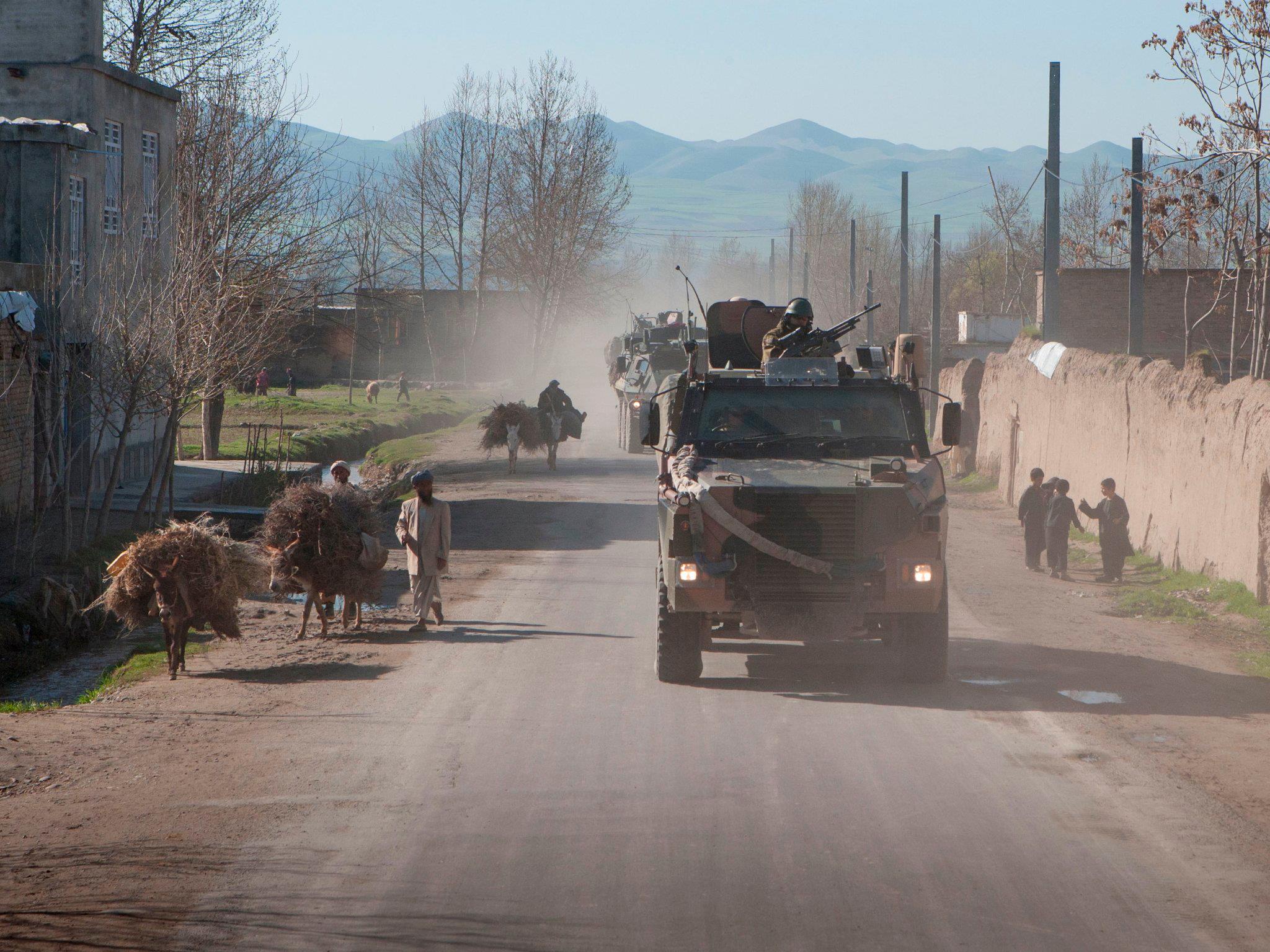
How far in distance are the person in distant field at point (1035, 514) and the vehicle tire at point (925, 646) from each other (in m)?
6.58

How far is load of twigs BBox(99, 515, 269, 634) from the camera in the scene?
10.6 meters

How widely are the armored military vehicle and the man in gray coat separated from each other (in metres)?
2.37

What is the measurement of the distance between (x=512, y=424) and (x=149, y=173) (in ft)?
26.8

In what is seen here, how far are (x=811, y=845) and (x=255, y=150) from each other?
25030mm

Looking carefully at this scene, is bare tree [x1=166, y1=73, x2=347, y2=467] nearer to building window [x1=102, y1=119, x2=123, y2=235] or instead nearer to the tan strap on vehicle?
building window [x1=102, y1=119, x2=123, y2=235]

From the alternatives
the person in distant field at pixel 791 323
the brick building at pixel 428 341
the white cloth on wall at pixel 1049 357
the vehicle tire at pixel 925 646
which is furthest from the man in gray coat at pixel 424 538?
the brick building at pixel 428 341

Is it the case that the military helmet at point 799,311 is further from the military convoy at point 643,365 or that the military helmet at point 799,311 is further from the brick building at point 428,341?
the brick building at point 428,341

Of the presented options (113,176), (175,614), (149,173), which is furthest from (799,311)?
(149,173)

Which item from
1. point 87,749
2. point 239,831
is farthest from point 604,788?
point 87,749

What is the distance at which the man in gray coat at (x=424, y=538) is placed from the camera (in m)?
12.1

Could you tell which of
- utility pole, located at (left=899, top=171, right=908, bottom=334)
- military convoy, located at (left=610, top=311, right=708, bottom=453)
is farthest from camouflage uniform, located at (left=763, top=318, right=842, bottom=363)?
utility pole, located at (left=899, top=171, right=908, bottom=334)

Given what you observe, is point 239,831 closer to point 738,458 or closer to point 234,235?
point 738,458

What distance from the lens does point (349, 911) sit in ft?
18.6

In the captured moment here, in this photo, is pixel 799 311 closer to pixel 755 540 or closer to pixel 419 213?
pixel 755 540
